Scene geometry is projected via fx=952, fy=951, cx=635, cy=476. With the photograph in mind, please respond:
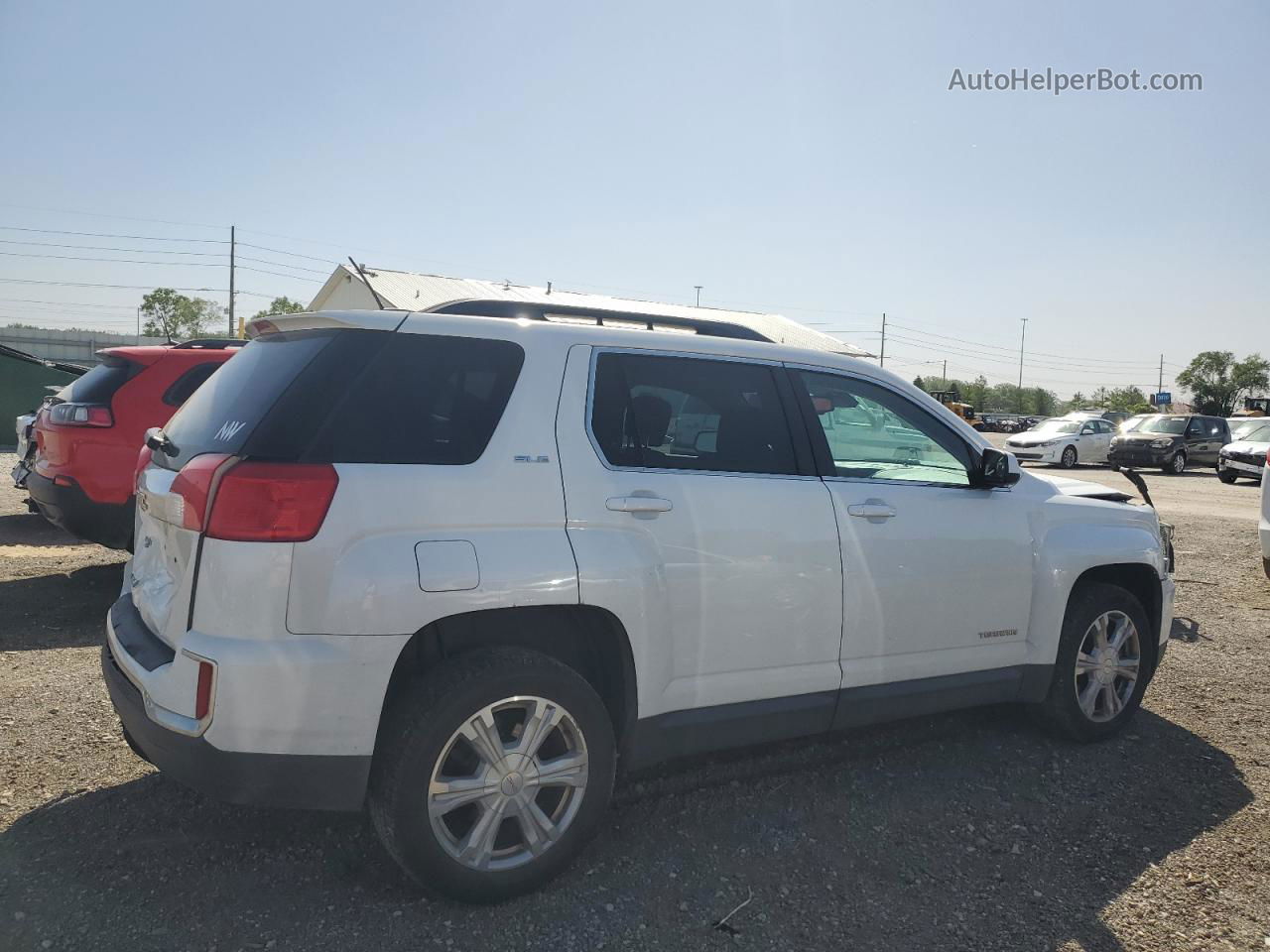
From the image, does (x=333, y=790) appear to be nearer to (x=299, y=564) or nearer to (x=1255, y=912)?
(x=299, y=564)

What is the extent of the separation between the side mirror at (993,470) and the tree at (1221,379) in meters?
103

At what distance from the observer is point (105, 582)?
7.07 meters

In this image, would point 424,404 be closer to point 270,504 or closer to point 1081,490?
point 270,504

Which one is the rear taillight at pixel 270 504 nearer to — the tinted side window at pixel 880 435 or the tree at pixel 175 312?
the tinted side window at pixel 880 435

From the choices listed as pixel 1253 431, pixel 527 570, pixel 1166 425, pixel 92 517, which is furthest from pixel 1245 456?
pixel 527 570

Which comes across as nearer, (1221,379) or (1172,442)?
(1172,442)

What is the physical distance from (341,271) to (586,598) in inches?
1478

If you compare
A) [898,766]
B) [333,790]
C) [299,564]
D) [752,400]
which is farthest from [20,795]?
[898,766]

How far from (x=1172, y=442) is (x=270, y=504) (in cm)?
2696

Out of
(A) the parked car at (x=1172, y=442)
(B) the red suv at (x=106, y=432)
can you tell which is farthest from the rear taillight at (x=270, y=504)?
(A) the parked car at (x=1172, y=442)

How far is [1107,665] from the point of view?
4.49 m

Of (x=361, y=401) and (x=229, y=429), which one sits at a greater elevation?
(x=361, y=401)

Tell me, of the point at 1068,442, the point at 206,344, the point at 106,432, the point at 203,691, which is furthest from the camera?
the point at 1068,442

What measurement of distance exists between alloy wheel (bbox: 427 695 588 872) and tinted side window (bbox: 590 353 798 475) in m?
0.90
